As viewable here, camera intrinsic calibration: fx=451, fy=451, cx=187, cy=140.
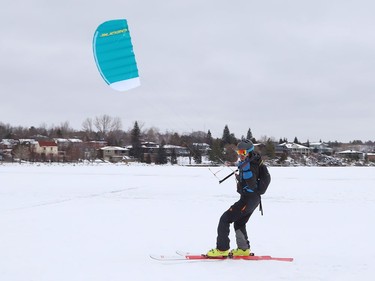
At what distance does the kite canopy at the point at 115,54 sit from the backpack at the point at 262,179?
2.96 metres

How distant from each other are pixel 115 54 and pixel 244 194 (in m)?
3.47

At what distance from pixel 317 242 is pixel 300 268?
1637mm

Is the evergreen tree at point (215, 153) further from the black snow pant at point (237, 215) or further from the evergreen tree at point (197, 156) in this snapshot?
the black snow pant at point (237, 215)

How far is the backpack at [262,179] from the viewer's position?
206 inches

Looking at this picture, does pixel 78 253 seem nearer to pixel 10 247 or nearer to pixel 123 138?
pixel 10 247

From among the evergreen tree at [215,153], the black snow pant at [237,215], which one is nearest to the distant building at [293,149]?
the evergreen tree at [215,153]

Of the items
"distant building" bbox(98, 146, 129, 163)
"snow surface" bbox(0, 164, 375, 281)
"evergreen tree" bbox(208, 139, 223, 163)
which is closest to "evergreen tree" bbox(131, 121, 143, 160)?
"distant building" bbox(98, 146, 129, 163)

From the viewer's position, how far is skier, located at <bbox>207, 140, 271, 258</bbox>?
519cm

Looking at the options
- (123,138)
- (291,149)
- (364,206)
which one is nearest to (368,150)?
(291,149)

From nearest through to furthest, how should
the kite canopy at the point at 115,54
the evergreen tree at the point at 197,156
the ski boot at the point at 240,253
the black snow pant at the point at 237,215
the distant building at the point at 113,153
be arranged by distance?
the black snow pant at the point at 237,215 < the ski boot at the point at 240,253 < the kite canopy at the point at 115,54 < the evergreen tree at the point at 197,156 < the distant building at the point at 113,153

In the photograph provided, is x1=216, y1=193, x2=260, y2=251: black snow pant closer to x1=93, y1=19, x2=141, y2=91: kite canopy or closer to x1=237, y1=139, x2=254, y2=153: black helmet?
x1=237, y1=139, x2=254, y2=153: black helmet

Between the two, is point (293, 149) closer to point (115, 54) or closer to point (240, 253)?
point (115, 54)

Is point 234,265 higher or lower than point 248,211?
lower

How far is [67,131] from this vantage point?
131125 millimetres
